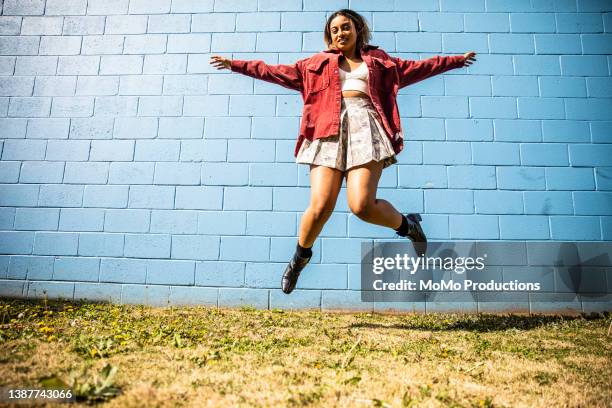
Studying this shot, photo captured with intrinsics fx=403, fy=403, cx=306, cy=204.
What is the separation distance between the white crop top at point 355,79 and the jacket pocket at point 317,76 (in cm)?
10

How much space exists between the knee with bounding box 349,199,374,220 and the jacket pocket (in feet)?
2.38

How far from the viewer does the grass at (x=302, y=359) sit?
4.43 feet

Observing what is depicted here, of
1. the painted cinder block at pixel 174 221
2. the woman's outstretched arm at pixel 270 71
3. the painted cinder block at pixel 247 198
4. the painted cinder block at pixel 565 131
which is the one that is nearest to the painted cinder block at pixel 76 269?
the painted cinder block at pixel 174 221

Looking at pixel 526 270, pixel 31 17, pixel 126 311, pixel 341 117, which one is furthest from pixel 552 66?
pixel 31 17

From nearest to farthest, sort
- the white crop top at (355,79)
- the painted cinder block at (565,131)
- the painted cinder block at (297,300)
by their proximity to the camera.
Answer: the white crop top at (355,79) → the painted cinder block at (297,300) → the painted cinder block at (565,131)

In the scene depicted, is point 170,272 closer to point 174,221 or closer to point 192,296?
point 192,296

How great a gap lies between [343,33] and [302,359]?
190 centimetres

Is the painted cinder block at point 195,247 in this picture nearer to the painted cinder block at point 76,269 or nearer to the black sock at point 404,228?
the painted cinder block at point 76,269

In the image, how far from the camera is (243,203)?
11.2ft

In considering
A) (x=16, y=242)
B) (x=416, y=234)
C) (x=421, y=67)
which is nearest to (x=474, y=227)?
(x=416, y=234)

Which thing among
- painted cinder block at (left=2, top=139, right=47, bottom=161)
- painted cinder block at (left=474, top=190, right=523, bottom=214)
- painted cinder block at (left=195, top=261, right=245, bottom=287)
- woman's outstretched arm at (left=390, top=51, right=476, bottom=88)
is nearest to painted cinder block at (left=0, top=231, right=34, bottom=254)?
painted cinder block at (left=2, top=139, right=47, bottom=161)

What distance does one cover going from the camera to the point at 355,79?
2.44m

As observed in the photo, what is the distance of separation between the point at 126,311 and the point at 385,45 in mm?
3091

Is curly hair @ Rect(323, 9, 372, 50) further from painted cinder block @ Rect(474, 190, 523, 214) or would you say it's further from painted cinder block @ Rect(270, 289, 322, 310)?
painted cinder block @ Rect(270, 289, 322, 310)
